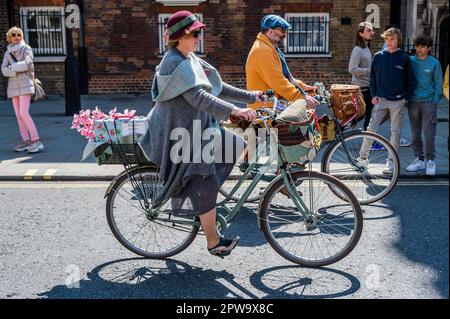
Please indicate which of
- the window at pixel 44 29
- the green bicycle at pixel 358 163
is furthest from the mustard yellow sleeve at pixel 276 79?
the window at pixel 44 29

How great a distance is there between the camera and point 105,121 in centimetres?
464

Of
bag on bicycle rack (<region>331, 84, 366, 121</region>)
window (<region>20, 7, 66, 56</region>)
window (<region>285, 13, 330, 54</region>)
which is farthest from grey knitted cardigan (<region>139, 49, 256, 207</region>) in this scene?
window (<region>20, 7, 66, 56</region>)

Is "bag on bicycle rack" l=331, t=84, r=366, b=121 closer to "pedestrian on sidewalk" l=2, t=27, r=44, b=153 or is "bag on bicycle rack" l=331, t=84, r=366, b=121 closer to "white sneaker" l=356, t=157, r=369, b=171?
"white sneaker" l=356, t=157, r=369, b=171

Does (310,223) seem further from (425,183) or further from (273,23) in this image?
(425,183)

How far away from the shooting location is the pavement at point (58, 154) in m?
7.93

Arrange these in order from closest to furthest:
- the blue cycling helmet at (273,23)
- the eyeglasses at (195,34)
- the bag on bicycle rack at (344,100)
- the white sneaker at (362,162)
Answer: the eyeglasses at (195,34) < the blue cycling helmet at (273,23) < the bag on bicycle rack at (344,100) < the white sneaker at (362,162)

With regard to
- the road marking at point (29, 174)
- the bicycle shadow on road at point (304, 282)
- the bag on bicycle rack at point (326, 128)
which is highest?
the bag on bicycle rack at point (326, 128)

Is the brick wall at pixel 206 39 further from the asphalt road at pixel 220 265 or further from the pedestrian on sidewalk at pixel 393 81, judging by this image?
the asphalt road at pixel 220 265

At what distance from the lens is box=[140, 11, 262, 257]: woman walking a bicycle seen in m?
4.25

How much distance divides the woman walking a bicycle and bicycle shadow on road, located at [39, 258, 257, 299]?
26 cm

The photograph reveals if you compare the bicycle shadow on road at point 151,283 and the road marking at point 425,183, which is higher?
the road marking at point 425,183

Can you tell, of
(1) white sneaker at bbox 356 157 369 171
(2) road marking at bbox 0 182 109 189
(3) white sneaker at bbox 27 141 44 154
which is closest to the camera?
(1) white sneaker at bbox 356 157 369 171

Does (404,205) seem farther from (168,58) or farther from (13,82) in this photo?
(13,82)

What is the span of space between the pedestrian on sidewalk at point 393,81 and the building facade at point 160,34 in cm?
924
